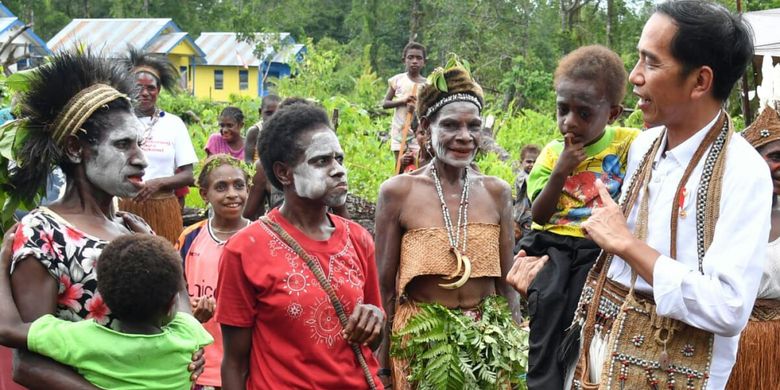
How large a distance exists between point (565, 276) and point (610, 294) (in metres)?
0.55

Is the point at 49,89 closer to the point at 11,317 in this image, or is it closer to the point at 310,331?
the point at 11,317

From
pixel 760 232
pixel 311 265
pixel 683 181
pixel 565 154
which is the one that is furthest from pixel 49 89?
pixel 760 232

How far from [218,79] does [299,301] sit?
209ft

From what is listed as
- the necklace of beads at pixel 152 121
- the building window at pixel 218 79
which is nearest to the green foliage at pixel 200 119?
the necklace of beads at pixel 152 121

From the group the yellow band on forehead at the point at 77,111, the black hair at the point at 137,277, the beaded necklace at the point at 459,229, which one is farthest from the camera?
the beaded necklace at the point at 459,229

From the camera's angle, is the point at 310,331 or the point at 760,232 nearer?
the point at 760,232

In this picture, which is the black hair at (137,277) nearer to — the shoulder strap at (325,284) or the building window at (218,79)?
the shoulder strap at (325,284)

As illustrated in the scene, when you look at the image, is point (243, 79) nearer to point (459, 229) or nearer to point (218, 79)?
point (218, 79)

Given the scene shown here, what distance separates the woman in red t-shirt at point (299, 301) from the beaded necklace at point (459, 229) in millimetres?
921

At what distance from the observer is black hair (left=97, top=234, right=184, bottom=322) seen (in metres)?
3.38

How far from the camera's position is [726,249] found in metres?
2.97

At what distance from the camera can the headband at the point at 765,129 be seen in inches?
177

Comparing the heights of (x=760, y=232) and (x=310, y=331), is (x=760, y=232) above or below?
above

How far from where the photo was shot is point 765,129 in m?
4.50
